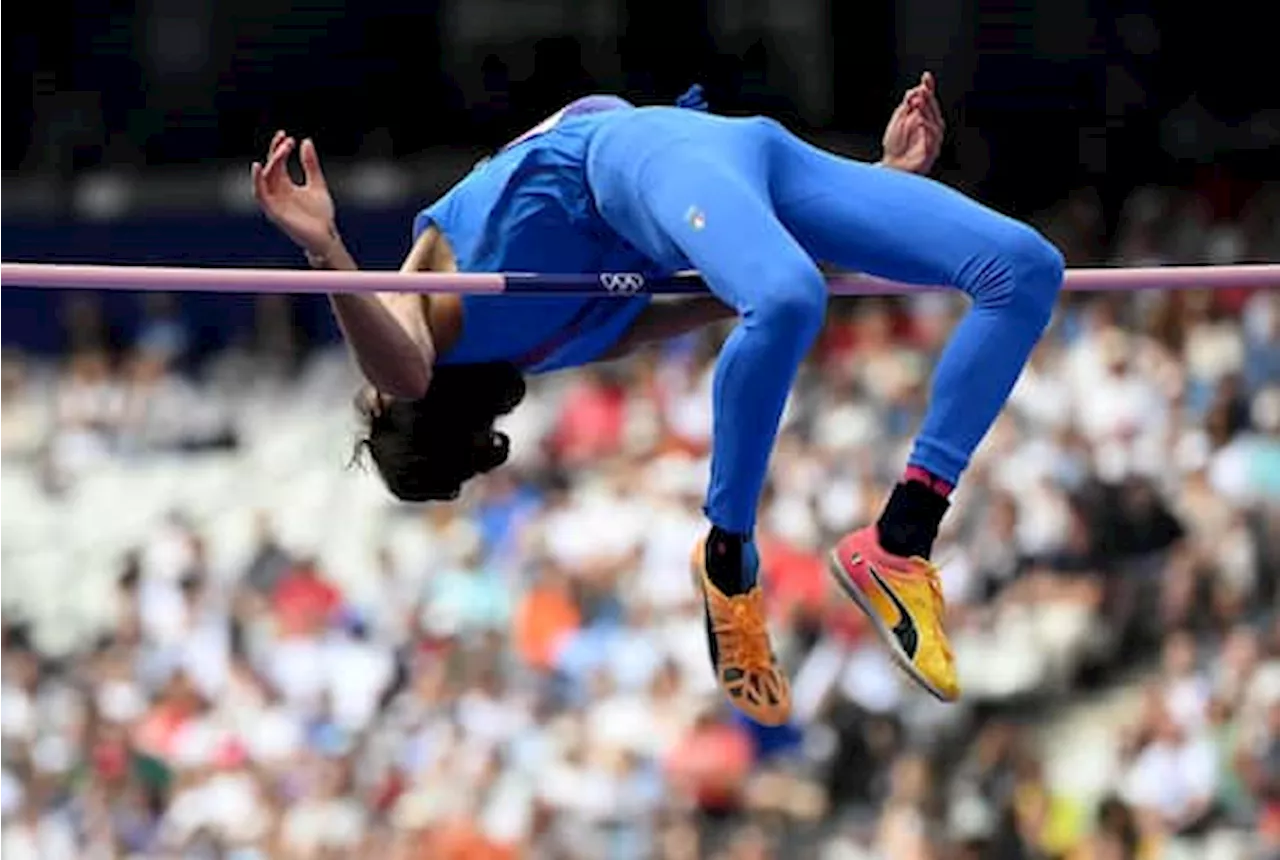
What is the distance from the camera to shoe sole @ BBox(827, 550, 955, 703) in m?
7.59

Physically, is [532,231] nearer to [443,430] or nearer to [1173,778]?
[443,430]

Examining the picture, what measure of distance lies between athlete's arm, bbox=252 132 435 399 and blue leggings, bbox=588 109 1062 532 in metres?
0.53

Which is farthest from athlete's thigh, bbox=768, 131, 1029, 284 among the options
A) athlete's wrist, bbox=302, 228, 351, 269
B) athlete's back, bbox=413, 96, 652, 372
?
athlete's wrist, bbox=302, 228, 351, 269

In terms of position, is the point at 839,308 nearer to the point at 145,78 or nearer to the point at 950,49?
the point at 950,49

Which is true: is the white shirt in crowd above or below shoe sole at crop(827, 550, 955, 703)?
below

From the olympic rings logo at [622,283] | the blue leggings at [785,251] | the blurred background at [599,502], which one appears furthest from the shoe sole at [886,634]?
the blurred background at [599,502]

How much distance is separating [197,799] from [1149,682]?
419 cm

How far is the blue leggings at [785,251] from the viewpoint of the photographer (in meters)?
7.26

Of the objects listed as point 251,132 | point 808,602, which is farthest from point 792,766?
point 251,132

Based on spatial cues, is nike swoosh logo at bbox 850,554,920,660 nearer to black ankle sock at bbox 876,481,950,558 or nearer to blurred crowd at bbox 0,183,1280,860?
black ankle sock at bbox 876,481,950,558

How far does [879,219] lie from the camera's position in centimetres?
753

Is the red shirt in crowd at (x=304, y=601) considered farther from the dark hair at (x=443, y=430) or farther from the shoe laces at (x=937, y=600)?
the shoe laces at (x=937, y=600)

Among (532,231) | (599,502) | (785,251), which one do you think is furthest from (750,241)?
(599,502)

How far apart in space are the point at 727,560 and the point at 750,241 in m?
0.80
